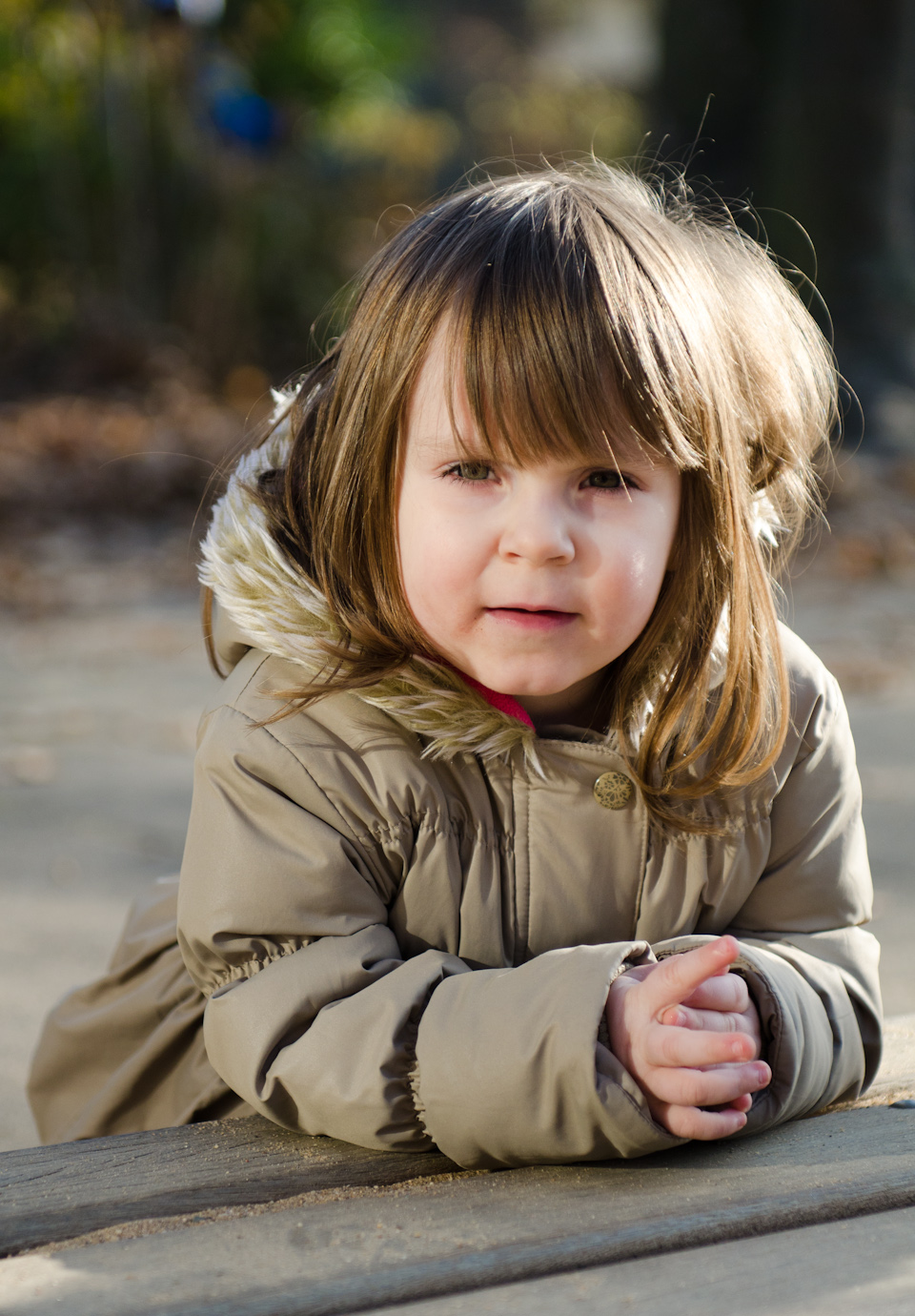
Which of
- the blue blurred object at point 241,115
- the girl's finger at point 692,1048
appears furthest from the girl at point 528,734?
the blue blurred object at point 241,115

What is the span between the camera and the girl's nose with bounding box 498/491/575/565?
151cm

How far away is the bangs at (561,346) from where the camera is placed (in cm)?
152

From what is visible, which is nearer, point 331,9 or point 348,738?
point 348,738

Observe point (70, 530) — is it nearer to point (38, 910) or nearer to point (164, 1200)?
point (38, 910)

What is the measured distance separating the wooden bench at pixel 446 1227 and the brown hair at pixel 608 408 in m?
0.44

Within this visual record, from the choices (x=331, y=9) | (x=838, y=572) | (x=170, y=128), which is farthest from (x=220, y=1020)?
(x=331, y=9)

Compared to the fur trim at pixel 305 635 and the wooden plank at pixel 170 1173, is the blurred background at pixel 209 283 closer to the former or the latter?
the fur trim at pixel 305 635

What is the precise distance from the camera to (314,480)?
5.72 feet

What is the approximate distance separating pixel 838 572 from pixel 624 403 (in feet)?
19.1

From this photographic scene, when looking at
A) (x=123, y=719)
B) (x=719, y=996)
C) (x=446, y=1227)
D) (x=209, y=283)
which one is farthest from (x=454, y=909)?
(x=209, y=283)

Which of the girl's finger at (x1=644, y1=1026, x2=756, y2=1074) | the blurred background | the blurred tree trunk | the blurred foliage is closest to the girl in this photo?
the girl's finger at (x1=644, y1=1026, x2=756, y2=1074)

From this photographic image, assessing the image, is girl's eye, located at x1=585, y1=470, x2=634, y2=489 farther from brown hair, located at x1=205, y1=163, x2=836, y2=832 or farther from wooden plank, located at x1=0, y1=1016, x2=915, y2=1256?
wooden plank, located at x1=0, y1=1016, x2=915, y2=1256

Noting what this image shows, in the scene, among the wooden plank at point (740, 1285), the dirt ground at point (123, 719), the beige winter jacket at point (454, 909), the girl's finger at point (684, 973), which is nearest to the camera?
the wooden plank at point (740, 1285)

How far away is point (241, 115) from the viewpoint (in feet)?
36.1
